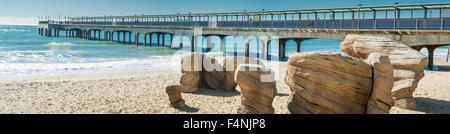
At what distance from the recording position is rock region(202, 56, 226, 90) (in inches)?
562

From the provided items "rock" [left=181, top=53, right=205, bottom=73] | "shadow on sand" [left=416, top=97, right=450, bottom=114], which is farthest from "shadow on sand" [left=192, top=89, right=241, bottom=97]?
"shadow on sand" [left=416, top=97, right=450, bottom=114]

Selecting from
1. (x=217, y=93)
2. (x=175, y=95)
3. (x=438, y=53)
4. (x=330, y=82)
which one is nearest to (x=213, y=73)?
(x=217, y=93)

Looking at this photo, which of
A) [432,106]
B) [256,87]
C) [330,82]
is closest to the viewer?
[330,82]

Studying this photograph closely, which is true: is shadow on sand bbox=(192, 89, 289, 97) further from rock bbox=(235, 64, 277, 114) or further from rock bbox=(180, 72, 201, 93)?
rock bbox=(235, 64, 277, 114)

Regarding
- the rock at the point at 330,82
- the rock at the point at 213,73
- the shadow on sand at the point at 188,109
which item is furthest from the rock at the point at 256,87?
the rock at the point at 213,73

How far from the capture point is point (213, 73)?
14352 millimetres

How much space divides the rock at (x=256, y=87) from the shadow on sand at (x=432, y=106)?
18.9ft

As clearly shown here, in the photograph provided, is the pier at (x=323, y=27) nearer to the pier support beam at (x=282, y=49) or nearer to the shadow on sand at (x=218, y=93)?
the pier support beam at (x=282, y=49)

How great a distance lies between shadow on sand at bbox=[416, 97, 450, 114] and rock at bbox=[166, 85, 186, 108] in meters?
7.77

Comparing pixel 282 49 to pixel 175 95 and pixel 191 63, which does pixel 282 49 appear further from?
pixel 175 95

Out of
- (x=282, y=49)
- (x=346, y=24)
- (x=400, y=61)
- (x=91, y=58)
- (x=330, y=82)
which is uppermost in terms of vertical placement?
(x=346, y=24)

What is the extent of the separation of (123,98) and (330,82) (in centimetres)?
842

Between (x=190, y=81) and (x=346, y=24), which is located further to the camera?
(x=346, y=24)
